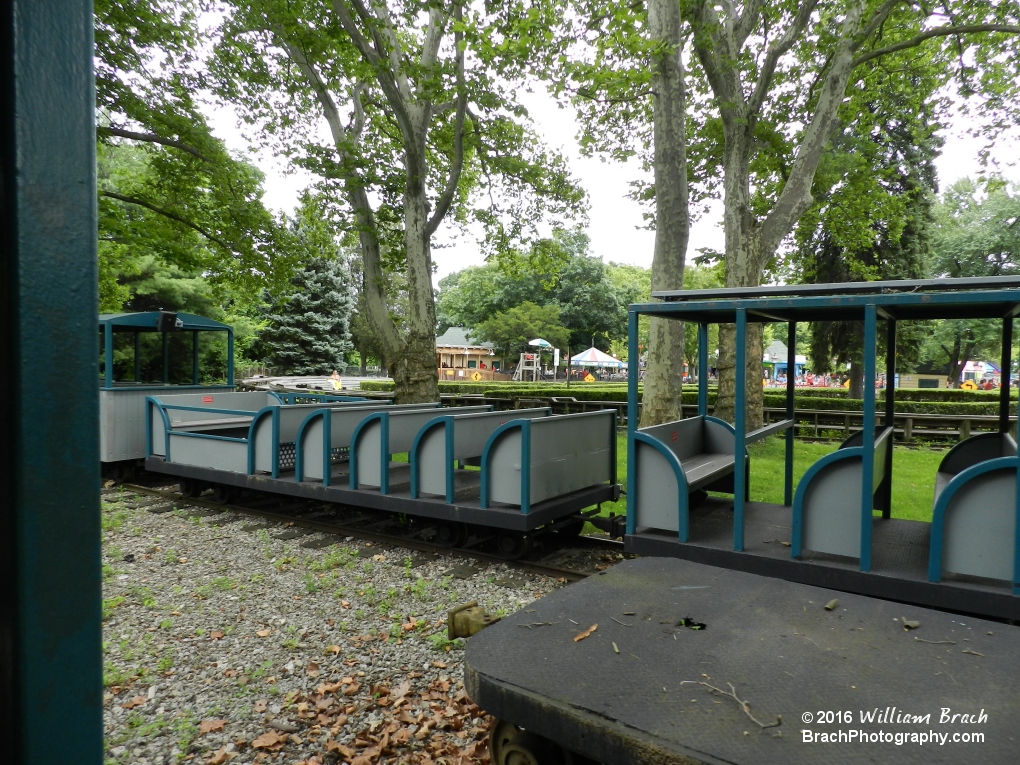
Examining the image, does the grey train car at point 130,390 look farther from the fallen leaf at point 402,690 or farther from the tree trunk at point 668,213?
the tree trunk at point 668,213

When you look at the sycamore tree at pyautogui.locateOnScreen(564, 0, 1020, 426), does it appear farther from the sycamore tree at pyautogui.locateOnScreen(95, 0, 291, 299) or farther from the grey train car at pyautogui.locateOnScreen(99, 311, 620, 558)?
the sycamore tree at pyautogui.locateOnScreen(95, 0, 291, 299)

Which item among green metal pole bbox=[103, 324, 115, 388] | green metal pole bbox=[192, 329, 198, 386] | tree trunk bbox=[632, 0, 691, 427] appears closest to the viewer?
tree trunk bbox=[632, 0, 691, 427]

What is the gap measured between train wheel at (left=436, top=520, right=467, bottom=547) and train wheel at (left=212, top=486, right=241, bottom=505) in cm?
346

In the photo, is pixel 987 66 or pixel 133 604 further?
pixel 987 66

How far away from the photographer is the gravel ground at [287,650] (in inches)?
138

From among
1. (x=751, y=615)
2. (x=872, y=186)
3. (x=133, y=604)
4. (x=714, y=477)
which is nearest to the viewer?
(x=751, y=615)

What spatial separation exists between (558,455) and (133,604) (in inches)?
155

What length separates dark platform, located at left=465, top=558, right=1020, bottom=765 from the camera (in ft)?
7.09

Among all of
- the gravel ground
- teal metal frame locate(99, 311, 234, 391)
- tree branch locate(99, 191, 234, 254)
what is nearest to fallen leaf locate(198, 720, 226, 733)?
the gravel ground

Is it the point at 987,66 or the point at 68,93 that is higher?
the point at 987,66

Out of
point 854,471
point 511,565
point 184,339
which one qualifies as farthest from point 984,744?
point 184,339

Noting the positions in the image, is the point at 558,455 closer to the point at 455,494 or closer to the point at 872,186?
the point at 455,494

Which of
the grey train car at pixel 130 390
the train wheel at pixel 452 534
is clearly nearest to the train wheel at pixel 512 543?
the train wheel at pixel 452 534

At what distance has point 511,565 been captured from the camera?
638cm
